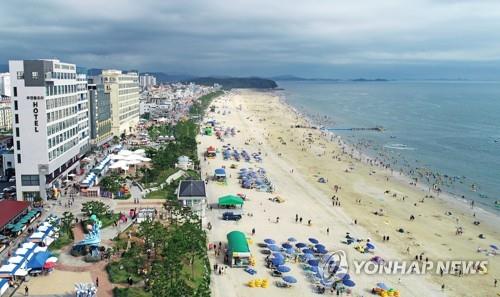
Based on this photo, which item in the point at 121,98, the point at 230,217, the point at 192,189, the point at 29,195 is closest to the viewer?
the point at 230,217

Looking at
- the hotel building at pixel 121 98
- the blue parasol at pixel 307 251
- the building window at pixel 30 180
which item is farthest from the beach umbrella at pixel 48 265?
the hotel building at pixel 121 98

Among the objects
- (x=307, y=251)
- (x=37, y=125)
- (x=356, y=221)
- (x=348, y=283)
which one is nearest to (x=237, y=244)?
(x=307, y=251)

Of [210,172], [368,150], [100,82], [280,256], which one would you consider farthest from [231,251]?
[368,150]

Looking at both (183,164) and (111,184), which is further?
(183,164)

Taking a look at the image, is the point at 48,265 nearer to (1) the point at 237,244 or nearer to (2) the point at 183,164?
(1) the point at 237,244

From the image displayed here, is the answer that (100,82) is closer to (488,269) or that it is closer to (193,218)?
(193,218)

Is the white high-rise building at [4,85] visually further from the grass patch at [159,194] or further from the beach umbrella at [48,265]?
the beach umbrella at [48,265]

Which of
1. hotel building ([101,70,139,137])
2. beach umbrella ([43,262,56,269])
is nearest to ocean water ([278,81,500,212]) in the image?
hotel building ([101,70,139,137])

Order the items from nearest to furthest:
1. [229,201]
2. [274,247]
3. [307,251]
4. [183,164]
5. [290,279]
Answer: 1. [290,279]
2. [307,251]
3. [274,247]
4. [229,201]
5. [183,164]
